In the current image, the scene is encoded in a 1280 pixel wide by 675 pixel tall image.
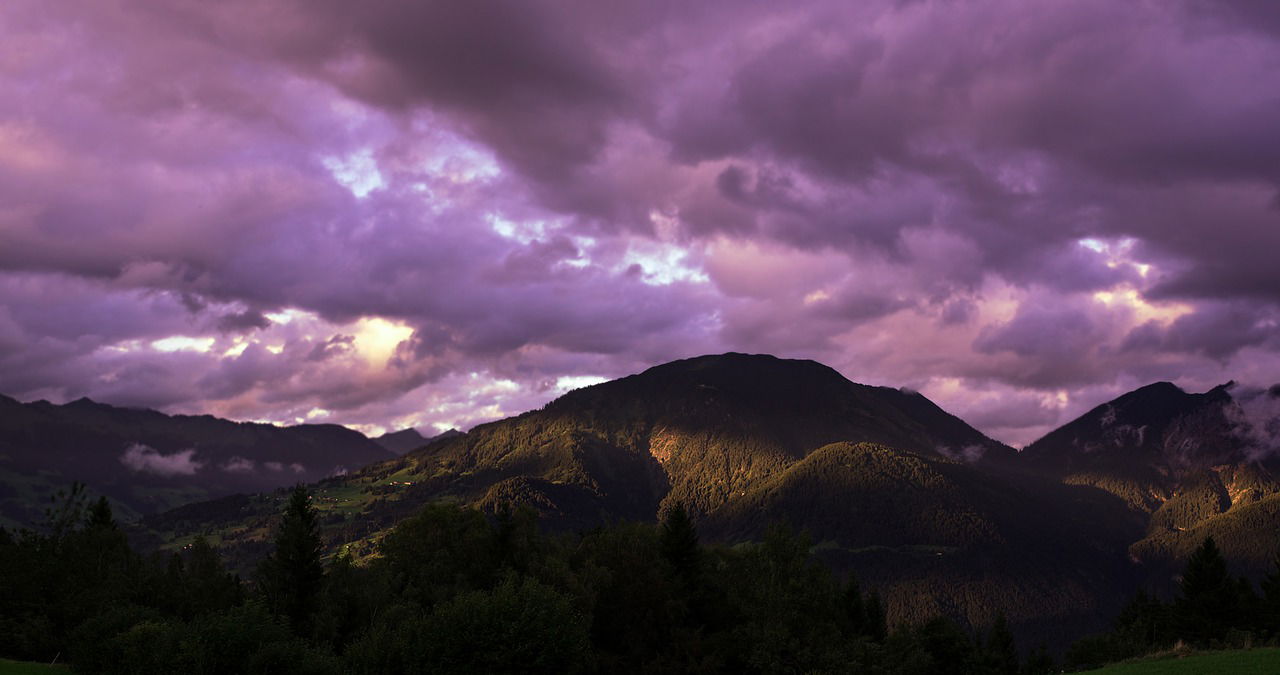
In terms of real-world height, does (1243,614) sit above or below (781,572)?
below

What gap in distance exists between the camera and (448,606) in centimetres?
10012

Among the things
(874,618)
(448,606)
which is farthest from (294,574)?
(874,618)

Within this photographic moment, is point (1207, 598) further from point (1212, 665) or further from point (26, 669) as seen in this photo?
point (26, 669)

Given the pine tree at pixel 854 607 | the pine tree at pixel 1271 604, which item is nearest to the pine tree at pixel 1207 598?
the pine tree at pixel 1271 604

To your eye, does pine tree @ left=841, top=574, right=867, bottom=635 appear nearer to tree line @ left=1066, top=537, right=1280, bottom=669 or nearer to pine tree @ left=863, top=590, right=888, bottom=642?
pine tree @ left=863, top=590, right=888, bottom=642

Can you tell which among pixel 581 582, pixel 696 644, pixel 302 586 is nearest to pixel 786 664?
pixel 696 644

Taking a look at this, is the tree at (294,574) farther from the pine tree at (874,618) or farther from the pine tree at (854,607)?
the pine tree at (874,618)

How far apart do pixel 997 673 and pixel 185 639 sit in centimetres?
14970

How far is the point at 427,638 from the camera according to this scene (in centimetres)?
9581

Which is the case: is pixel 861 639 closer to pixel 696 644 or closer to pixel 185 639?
pixel 696 644

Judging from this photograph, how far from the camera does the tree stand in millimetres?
116438

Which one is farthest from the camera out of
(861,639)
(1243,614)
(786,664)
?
(1243,614)

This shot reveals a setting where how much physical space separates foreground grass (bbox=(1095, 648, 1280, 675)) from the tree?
93.9 m

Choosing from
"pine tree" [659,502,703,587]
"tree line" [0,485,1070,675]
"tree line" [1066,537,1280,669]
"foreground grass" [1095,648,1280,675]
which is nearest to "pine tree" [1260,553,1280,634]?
"tree line" [1066,537,1280,669]
